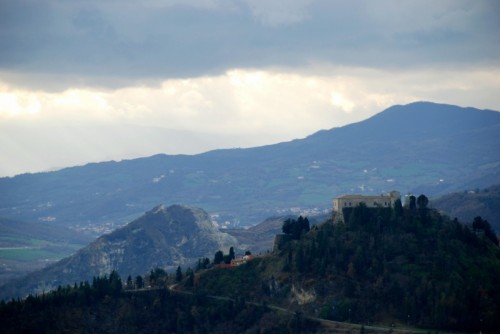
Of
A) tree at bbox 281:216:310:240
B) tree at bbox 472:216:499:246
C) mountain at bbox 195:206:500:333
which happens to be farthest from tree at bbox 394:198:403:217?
tree at bbox 281:216:310:240

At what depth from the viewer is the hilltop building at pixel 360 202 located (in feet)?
540

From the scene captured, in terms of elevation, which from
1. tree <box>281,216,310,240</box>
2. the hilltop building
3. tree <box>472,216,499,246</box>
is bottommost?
tree <box>472,216,499,246</box>

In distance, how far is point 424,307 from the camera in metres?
140

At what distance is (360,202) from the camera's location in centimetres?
16362

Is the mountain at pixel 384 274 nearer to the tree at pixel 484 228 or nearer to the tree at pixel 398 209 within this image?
the tree at pixel 398 209

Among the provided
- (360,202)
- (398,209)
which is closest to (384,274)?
(398,209)

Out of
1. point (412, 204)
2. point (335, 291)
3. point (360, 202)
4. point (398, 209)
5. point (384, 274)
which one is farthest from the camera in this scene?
point (360, 202)

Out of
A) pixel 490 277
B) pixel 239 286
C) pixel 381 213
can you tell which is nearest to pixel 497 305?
pixel 490 277

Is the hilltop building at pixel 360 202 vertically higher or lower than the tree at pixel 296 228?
higher

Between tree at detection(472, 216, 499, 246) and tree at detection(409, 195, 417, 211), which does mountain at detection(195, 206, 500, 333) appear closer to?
tree at detection(472, 216, 499, 246)

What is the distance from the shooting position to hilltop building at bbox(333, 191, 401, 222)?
540 feet

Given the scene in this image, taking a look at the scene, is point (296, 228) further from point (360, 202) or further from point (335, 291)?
point (335, 291)

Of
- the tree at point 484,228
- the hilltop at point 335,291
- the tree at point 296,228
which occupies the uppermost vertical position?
the tree at point 296,228

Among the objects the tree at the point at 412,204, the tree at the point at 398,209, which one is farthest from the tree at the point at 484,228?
the tree at the point at 398,209
